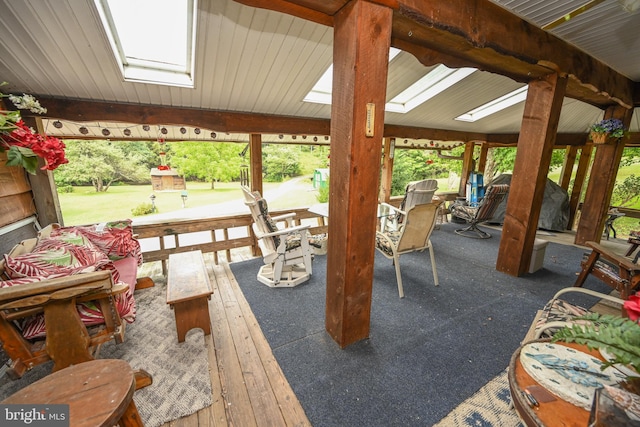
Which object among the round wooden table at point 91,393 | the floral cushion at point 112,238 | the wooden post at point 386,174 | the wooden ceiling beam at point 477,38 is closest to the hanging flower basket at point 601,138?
the wooden ceiling beam at point 477,38

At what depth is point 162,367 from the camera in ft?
5.23

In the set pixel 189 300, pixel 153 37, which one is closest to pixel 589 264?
pixel 189 300

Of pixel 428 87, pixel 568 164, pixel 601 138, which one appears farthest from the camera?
pixel 568 164

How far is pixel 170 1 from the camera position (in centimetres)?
184

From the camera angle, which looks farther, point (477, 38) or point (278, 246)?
point (278, 246)

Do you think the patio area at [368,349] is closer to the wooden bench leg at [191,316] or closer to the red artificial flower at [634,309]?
the wooden bench leg at [191,316]

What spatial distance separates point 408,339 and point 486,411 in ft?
1.89

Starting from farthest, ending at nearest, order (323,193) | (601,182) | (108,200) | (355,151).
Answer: (323,193)
(108,200)
(601,182)
(355,151)

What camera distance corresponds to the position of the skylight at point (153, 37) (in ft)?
6.08

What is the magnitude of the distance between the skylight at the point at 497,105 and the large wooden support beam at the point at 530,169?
214 cm

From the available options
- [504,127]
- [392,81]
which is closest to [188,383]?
[392,81]

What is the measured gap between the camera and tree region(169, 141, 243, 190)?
6090 mm

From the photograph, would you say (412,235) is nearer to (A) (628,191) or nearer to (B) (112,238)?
(B) (112,238)

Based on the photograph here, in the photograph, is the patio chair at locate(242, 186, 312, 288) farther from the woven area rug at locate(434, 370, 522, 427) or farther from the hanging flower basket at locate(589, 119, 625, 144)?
the hanging flower basket at locate(589, 119, 625, 144)
